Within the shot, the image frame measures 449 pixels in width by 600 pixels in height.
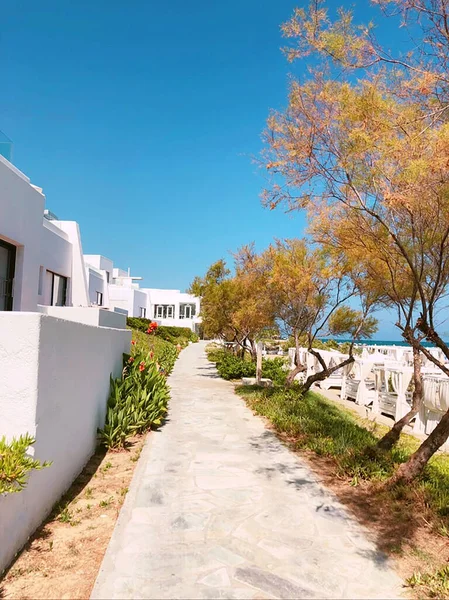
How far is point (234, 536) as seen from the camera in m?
3.89

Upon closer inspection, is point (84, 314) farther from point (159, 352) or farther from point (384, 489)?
point (159, 352)

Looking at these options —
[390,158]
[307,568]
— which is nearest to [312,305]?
[390,158]

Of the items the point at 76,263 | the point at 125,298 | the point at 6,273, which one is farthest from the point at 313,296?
the point at 125,298

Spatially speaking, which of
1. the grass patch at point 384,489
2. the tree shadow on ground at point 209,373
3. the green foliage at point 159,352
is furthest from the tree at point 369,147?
the tree shadow on ground at point 209,373

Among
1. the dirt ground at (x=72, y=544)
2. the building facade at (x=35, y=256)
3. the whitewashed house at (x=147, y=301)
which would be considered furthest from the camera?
the whitewashed house at (x=147, y=301)

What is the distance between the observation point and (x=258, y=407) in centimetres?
1016

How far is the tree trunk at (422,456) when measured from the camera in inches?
183

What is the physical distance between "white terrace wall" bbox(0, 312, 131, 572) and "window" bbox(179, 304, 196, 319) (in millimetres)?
50715

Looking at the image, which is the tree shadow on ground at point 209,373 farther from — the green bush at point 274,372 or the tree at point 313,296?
the tree at point 313,296

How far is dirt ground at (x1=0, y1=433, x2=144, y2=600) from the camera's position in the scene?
303 centimetres

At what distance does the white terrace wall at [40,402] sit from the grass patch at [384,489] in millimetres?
2897

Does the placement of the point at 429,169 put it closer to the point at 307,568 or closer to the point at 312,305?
the point at 307,568

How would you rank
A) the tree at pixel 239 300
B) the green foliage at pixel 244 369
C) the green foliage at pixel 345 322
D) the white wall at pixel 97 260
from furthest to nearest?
the white wall at pixel 97 260
the green foliage at pixel 244 369
the tree at pixel 239 300
the green foliage at pixel 345 322

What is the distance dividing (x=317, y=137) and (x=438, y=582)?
4.56 metres
